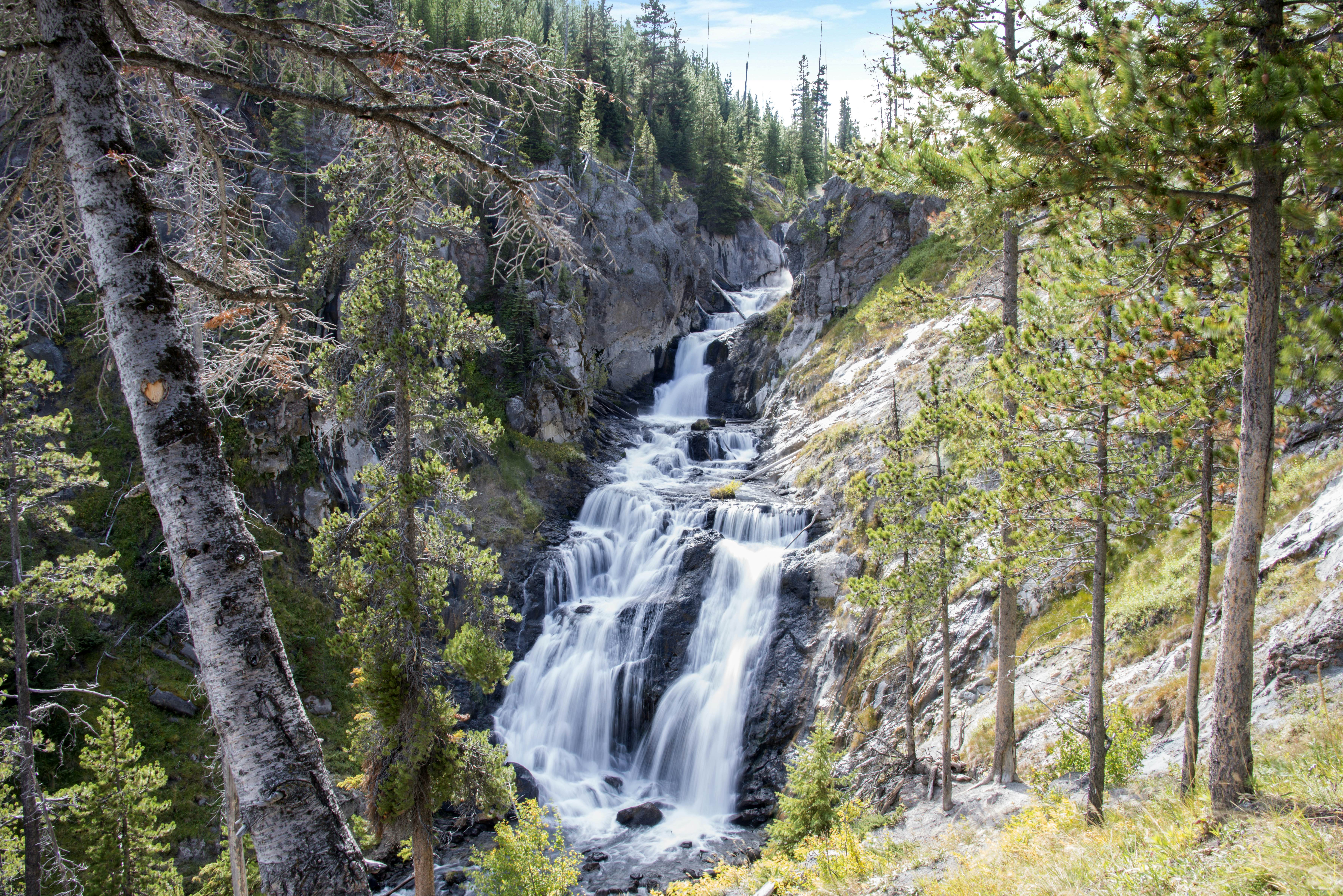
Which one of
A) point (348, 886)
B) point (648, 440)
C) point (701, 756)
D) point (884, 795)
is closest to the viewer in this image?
point (348, 886)

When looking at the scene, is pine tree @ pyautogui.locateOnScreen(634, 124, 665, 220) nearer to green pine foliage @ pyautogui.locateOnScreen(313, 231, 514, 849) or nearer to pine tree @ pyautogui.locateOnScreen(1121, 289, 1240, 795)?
green pine foliage @ pyautogui.locateOnScreen(313, 231, 514, 849)

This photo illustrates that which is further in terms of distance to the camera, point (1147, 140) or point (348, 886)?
point (1147, 140)

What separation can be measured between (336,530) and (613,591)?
545 inches

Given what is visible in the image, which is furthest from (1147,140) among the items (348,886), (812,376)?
(812,376)

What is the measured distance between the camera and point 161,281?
307cm

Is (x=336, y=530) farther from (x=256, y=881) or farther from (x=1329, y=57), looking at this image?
(x=1329, y=57)

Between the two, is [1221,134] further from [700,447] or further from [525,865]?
[700,447]

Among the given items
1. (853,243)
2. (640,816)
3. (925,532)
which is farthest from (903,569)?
(853,243)

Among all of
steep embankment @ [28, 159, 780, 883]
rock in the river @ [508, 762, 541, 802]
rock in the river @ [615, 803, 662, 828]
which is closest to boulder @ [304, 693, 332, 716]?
steep embankment @ [28, 159, 780, 883]

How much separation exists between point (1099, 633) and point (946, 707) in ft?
12.3

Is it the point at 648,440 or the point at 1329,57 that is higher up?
the point at 1329,57

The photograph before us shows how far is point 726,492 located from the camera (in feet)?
83.4

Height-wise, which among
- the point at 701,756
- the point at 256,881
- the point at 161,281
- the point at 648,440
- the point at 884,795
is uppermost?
the point at 161,281

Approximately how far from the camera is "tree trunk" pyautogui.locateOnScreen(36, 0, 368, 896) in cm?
283
